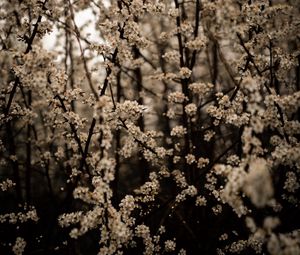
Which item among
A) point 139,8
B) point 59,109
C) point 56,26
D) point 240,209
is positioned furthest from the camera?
point 56,26

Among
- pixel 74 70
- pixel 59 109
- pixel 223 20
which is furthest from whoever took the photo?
pixel 74 70

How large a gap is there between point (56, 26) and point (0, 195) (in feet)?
19.4

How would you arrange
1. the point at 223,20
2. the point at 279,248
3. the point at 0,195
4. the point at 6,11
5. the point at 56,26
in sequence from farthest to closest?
the point at 0,195 → the point at 56,26 → the point at 6,11 → the point at 223,20 → the point at 279,248

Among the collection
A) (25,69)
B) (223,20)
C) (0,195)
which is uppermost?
(0,195)

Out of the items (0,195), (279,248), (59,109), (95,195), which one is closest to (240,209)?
(279,248)

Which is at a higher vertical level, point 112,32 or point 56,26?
point 56,26

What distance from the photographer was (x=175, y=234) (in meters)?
7.44

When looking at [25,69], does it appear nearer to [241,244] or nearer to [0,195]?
[241,244]

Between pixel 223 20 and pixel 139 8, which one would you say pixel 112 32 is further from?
pixel 223 20

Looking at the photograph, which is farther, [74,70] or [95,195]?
[74,70]

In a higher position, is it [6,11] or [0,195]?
[6,11]

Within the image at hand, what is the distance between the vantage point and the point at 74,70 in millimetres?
8586

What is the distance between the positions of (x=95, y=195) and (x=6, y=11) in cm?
460

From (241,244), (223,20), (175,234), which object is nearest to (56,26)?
(223,20)
